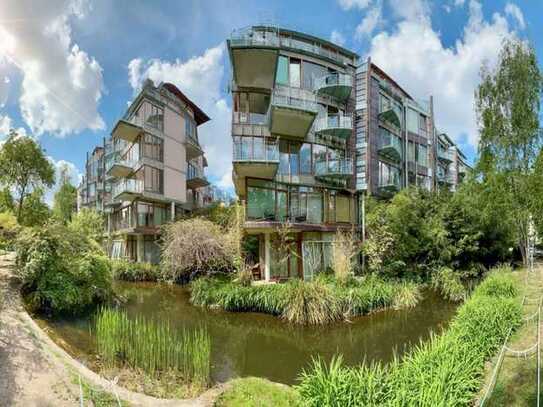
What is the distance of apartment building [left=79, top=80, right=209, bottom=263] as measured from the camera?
2570 cm

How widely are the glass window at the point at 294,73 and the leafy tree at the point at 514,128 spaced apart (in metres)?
10.2

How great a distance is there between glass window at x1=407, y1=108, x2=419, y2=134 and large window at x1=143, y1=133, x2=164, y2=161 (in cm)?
1976

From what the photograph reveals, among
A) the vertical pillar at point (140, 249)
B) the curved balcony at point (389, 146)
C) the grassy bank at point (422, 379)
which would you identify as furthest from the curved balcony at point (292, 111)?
the vertical pillar at point (140, 249)

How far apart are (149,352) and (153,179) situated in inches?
792

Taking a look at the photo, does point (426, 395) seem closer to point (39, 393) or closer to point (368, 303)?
point (39, 393)

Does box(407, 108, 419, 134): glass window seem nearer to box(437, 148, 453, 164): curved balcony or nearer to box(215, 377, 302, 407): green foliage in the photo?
box(437, 148, 453, 164): curved balcony

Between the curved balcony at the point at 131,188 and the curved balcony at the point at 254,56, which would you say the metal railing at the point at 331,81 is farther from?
the curved balcony at the point at 131,188

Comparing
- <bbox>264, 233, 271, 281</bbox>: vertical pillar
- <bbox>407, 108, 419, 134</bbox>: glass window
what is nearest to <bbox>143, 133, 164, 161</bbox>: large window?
<bbox>264, 233, 271, 281</bbox>: vertical pillar

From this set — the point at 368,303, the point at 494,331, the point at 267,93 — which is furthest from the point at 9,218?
the point at 494,331

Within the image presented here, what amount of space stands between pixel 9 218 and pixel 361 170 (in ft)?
63.9

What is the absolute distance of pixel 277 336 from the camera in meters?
11.0

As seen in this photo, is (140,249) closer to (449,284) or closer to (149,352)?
(149,352)

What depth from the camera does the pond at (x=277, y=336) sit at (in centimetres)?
870

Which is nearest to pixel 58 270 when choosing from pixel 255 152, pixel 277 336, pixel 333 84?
pixel 277 336
